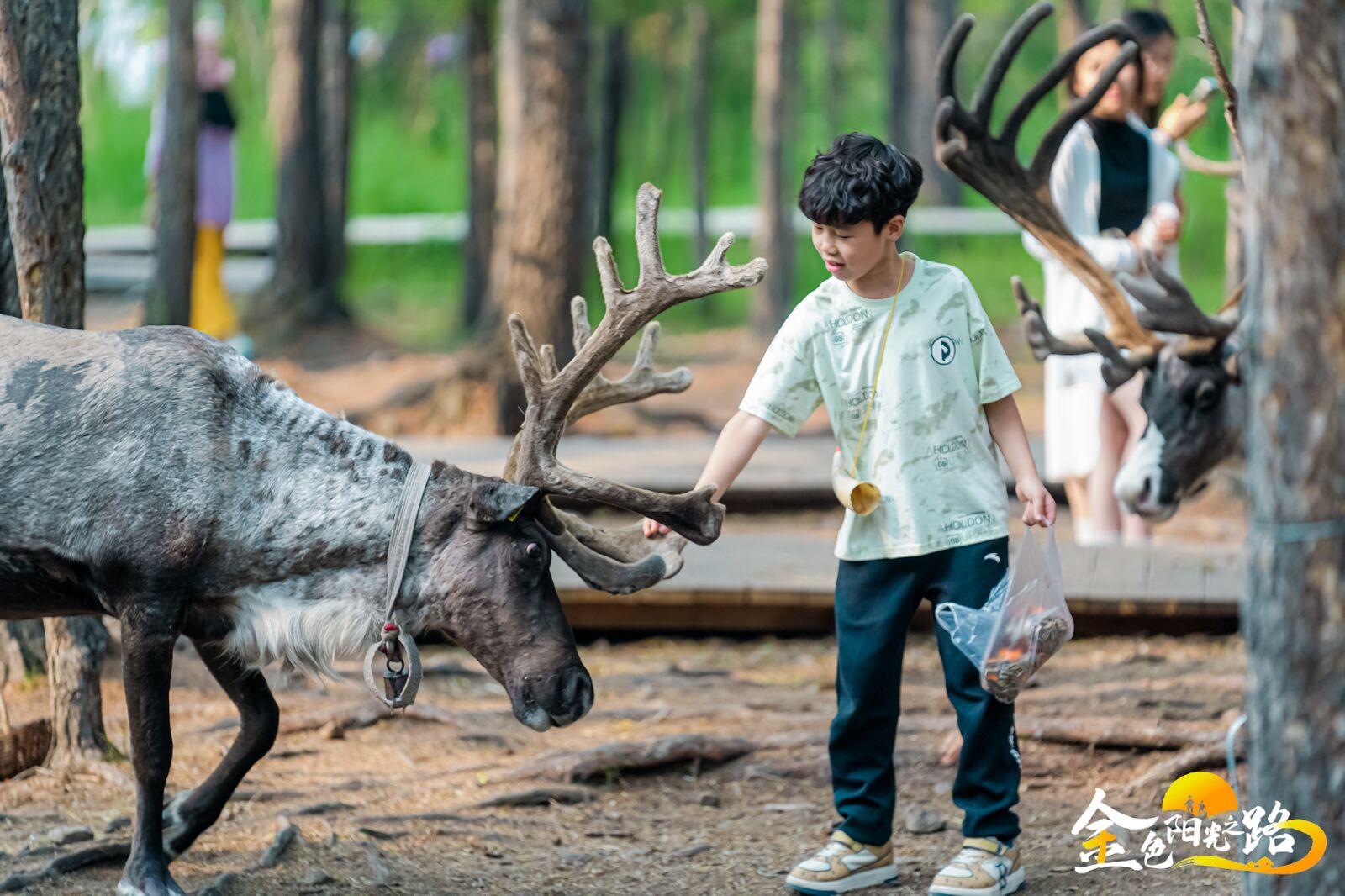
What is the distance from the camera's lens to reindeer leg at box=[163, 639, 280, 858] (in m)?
4.34

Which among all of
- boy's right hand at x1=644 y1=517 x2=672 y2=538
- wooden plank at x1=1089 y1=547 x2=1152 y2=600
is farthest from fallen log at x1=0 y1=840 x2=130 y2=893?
wooden plank at x1=1089 y1=547 x2=1152 y2=600

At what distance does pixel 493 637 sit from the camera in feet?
13.5

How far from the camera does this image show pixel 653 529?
439 centimetres

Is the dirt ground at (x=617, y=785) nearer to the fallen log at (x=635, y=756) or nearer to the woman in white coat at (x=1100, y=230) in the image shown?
the fallen log at (x=635, y=756)

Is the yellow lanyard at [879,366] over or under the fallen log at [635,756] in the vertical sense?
over

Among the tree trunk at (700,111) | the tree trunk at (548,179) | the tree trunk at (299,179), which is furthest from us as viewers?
the tree trunk at (700,111)

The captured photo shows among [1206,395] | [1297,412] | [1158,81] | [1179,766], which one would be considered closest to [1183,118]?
[1158,81]

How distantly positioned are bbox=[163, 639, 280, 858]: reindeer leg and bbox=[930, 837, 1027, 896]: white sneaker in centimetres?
190

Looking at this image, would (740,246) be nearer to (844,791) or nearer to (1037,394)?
(1037,394)

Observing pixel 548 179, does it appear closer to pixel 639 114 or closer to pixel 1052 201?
pixel 1052 201

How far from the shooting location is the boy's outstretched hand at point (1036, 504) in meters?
4.02

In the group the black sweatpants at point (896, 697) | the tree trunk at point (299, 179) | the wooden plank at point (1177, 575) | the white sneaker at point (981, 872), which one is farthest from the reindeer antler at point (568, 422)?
the tree trunk at point (299, 179)

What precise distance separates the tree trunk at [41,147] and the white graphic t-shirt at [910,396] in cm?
238

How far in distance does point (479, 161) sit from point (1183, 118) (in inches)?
472
